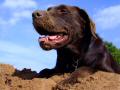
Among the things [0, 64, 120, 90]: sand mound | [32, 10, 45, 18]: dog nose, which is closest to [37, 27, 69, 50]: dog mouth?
[32, 10, 45, 18]: dog nose

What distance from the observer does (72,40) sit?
894 centimetres

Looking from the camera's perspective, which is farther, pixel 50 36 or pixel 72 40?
pixel 72 40

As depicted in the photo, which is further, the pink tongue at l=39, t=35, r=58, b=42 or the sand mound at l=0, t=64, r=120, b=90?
the pink tongue at l=39, t=35, r=58, b=42

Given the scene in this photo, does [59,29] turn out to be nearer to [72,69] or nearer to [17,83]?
[72,69]

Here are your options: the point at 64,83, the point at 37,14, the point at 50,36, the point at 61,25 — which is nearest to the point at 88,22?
the point at 61,25

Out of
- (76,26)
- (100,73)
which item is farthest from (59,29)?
(100,73)

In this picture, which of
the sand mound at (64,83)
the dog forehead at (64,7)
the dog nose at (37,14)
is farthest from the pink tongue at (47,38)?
the dog forehead at (64,7)

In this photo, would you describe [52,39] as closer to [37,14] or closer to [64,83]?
[37,14]

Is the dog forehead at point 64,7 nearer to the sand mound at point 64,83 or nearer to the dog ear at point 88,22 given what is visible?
the dog ear at point 88,22

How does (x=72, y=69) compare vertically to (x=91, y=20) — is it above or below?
below

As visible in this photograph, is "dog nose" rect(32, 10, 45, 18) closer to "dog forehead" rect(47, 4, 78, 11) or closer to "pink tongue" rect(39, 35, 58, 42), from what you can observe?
"pink tongue" rect(39, 35, 58, 42)

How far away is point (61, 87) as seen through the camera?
290 inches

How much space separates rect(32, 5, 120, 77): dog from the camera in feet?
27.8

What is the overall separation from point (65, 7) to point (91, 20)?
52cm
